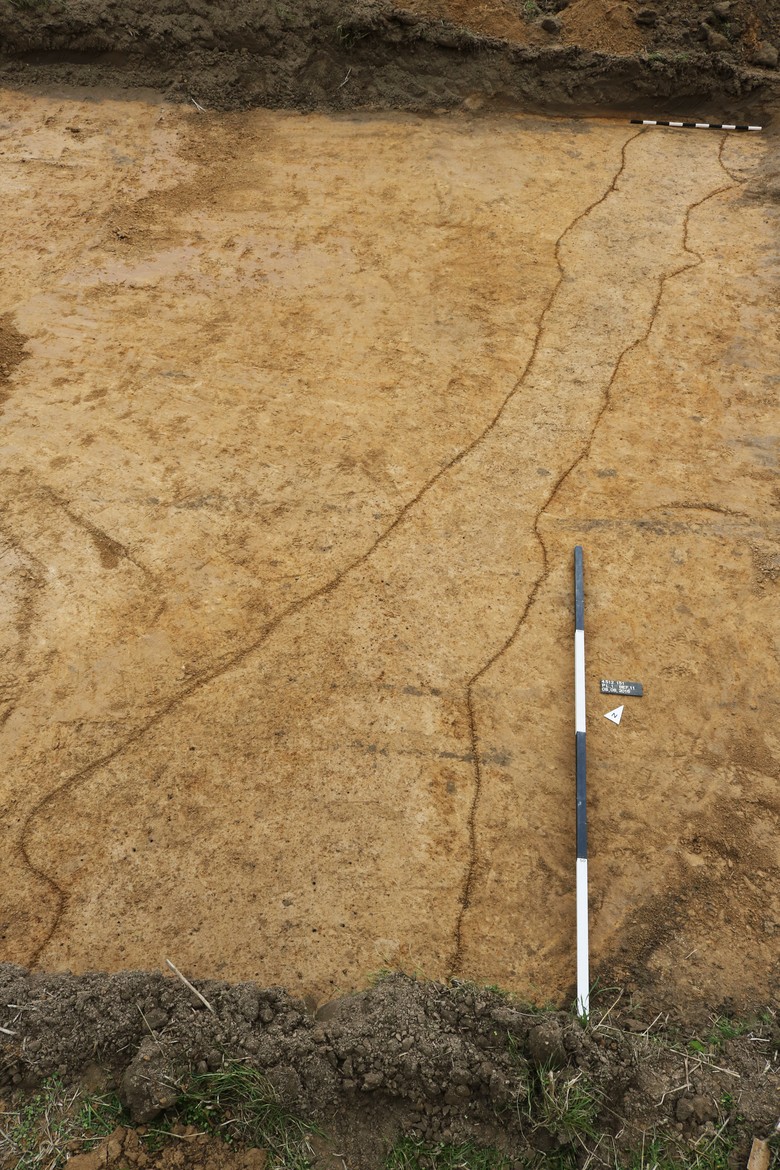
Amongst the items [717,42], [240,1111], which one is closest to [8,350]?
[240,1111]

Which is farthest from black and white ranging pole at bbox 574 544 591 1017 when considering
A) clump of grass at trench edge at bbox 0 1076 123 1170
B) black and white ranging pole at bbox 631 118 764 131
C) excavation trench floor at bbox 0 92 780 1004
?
black and white ranging pole at bbox 631 118 764 131

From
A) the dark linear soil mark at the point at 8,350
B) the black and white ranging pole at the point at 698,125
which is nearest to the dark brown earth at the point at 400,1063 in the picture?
the dark linear soil mark at the point at 8,350

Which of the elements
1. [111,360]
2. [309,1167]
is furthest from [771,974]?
[111,360]

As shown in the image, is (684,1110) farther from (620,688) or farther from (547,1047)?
(620,688)

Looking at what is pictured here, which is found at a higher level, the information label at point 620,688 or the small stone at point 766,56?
the small stone at point 766,56

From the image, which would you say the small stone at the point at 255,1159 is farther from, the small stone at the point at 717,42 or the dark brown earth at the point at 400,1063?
the small stone at the point at 717,42

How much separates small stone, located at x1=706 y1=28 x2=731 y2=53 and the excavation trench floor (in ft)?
4.37

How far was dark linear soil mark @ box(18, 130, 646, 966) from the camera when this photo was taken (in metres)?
2.82

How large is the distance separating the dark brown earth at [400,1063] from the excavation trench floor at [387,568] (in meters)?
0.21

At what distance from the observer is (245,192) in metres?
5.92

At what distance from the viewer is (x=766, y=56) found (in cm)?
665

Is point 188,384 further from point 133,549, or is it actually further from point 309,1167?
point 309,1167

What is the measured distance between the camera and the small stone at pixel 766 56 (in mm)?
6648

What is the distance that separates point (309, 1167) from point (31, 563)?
8.72 feet
